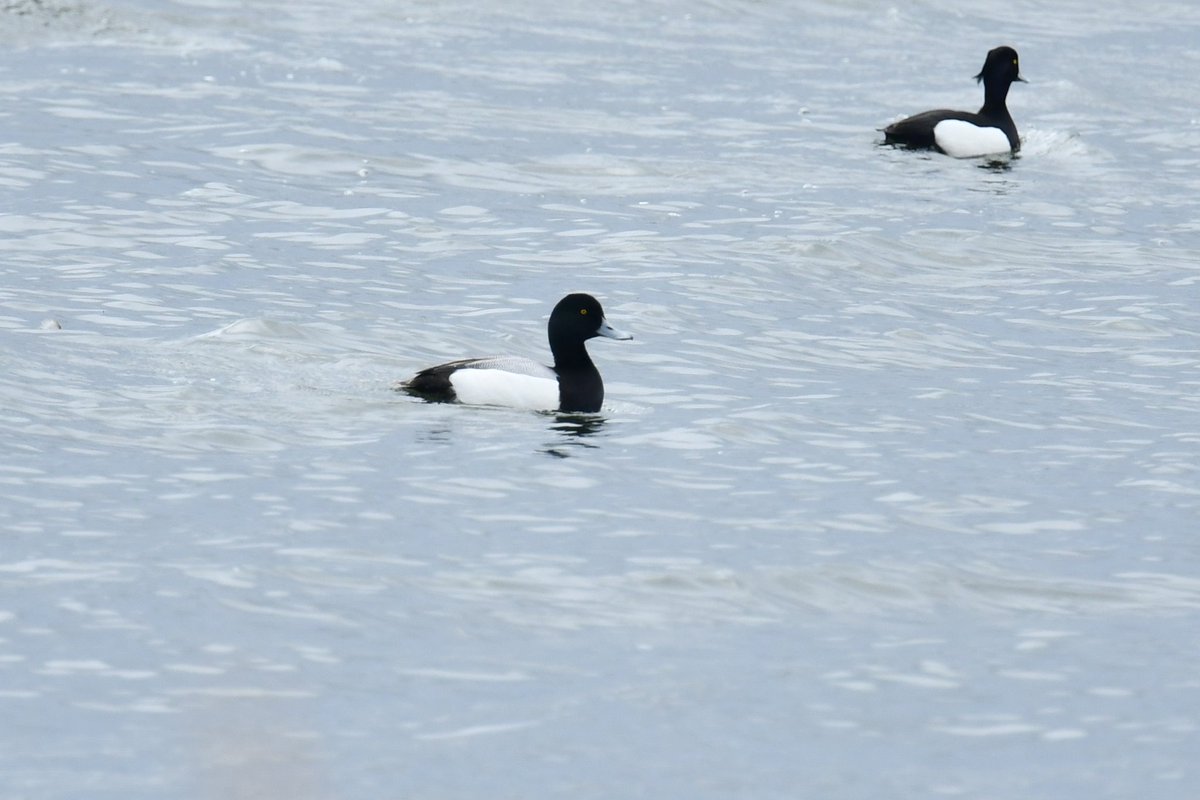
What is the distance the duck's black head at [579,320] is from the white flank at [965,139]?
11.1m

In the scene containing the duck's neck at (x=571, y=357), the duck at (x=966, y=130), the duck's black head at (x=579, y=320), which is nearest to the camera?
the duck's neck at (x=571, y=357)

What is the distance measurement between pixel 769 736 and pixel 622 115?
17.6m

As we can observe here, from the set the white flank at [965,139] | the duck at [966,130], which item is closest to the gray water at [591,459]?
the duck at [966,130]

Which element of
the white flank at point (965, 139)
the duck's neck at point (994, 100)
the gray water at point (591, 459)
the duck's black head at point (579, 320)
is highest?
the duck's neck at point (994, 100)

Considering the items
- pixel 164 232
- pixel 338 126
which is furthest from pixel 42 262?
pixel 338 126

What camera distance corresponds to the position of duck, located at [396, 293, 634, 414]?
12672 millimetres

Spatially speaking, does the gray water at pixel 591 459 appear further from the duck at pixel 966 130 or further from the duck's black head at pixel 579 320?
the duck's black head at pixel 579 320

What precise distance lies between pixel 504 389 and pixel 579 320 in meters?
0.85

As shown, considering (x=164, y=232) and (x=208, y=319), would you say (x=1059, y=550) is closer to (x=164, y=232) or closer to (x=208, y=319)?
(x=208, y=319)

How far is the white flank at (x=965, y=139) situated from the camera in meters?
23.5

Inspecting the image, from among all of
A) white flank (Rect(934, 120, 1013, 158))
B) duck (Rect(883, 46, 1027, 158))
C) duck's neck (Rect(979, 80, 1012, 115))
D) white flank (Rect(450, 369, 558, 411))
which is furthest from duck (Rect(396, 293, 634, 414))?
duck's neck (Rect(979, 80, 1012, 115))

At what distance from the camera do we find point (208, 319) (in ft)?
47.7

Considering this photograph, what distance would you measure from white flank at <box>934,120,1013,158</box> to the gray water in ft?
1.74

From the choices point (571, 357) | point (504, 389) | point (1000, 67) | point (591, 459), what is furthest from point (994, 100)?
point (591, 459)
